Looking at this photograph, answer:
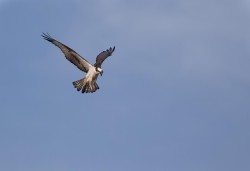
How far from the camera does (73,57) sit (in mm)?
29219

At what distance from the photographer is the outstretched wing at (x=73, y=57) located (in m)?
28.6

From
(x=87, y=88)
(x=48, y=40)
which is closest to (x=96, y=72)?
(x=87, y=88)

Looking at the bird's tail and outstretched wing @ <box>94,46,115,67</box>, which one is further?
outstretched wing @ <box>94,46,115,67</box>

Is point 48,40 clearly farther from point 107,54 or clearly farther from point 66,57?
point 107,54

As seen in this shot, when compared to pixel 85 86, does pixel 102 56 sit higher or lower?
higher

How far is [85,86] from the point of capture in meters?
28.6

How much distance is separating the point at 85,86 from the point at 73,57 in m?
1.61

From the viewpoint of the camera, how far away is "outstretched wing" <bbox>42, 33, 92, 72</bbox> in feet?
93.9

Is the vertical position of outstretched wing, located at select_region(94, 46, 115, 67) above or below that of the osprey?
above

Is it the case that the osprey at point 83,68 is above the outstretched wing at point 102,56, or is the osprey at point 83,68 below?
below

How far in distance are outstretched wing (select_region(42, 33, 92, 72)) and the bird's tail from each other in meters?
0.79

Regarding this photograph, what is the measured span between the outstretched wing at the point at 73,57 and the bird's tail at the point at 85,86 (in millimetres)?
790

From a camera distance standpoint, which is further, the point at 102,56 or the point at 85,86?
the point at 102,56

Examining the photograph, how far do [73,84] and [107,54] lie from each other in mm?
2895
